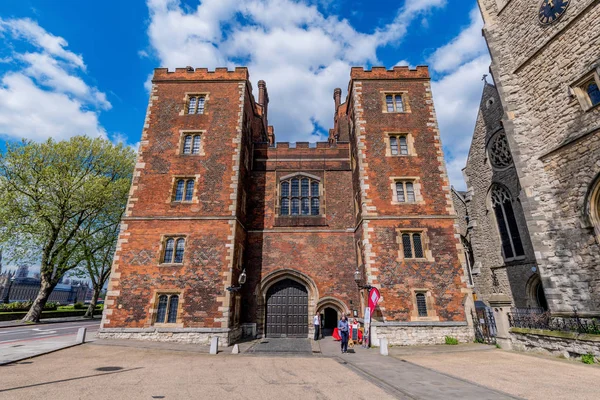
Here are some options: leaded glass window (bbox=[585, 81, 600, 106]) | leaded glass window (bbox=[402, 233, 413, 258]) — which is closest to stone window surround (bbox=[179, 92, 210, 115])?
leaded glass window (bbox=[402, 233, 413, 258])

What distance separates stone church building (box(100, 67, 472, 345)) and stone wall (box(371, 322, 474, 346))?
5cm

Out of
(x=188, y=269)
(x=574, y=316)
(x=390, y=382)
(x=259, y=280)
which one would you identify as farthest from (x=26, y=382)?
(x=574, y=316)

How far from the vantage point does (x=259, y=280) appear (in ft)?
56.4

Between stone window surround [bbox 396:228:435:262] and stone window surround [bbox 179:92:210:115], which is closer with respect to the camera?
stone window surround [bbox 396:228:435:262]

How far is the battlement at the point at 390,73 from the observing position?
1895 cm

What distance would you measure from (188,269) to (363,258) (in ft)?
31.0

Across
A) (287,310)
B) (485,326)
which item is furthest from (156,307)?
(485,326)

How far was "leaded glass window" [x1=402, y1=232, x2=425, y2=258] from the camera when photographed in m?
15.1

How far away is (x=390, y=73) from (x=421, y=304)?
14.9 metres

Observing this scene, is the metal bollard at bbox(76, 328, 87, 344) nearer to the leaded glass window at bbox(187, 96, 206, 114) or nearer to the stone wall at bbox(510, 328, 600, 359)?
the leaded glass window at bbox(187, 96, 206, 114)

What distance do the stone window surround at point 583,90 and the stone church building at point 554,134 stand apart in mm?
28

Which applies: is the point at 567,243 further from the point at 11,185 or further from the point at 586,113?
the point at 11,185

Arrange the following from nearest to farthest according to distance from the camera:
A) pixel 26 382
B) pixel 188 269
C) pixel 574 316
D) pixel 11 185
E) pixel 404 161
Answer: pixel 26 382, pixel 574 316, pixel 188 269, pixel 404 161, pixel 11 185

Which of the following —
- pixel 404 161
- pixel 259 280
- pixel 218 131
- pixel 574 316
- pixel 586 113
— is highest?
pixel 218 131
